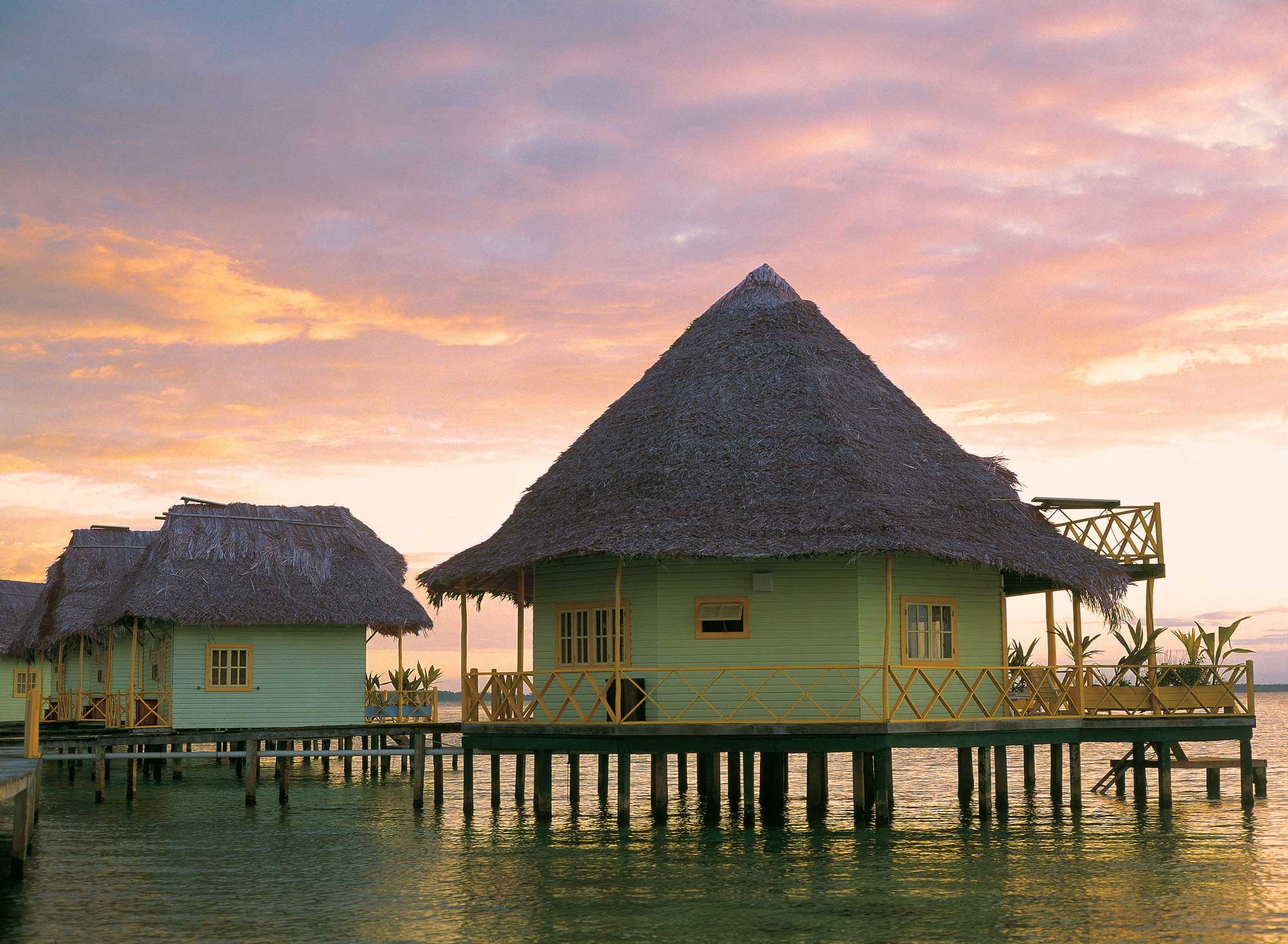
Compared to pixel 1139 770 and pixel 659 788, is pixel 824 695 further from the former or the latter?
pixel 1139 770

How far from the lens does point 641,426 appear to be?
26.1 m

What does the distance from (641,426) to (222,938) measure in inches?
498

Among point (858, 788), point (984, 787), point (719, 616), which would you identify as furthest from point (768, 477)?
point (984, 787)

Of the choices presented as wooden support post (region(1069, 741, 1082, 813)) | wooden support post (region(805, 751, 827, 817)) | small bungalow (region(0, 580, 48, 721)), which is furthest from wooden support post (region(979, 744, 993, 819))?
small bungalow (region(0, 580, 48, 721))

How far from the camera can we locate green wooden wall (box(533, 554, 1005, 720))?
22.8 meters

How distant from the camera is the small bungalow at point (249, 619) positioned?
34.0m

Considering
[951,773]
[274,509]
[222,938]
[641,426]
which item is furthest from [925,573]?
[951,773]

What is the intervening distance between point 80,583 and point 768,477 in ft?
85.9

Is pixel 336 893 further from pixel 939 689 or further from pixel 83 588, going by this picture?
pixel 83 588

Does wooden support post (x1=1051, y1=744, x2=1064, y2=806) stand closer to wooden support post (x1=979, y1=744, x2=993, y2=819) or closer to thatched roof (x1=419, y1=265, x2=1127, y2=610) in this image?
wooden support post (x1=979, y1=744, x2=993, y2=819)

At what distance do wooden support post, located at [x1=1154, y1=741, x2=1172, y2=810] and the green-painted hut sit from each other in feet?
11.4

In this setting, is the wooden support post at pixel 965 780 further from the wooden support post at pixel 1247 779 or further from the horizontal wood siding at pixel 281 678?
the horizontal wood siding at pixel 281 678

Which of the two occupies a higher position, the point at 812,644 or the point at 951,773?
the point at 812,644

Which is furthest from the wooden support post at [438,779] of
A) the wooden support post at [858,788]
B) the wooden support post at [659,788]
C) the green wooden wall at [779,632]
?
the wooden support post at [858,788]
